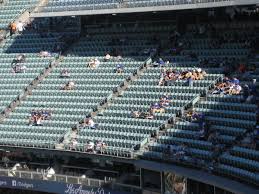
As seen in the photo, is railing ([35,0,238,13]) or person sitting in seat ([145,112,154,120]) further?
railing ([35,0,238,13])

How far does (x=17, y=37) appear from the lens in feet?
141

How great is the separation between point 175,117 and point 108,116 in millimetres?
3959

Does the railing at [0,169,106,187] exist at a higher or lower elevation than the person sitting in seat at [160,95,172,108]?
lower

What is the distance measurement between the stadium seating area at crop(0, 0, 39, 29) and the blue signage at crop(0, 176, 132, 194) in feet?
50.3

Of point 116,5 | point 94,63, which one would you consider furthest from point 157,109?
point 116,5

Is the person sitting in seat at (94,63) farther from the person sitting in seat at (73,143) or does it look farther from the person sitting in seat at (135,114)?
the person sitting in seat at (73,143)

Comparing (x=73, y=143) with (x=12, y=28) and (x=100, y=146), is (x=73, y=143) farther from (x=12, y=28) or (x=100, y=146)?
(x=12, y=28)

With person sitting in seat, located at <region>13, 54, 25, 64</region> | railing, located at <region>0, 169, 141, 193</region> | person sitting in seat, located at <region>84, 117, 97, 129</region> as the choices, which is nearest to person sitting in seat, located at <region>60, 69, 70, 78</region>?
person sitting in seat, located at <region>13, 54, 25, 64</region>

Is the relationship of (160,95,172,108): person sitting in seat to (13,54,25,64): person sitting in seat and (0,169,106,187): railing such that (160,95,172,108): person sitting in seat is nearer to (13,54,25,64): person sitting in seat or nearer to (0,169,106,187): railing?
(0,169,106,187): railing

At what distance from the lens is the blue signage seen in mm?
29831

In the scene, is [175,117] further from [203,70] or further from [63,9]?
[63,9]

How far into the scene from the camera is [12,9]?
46625mm

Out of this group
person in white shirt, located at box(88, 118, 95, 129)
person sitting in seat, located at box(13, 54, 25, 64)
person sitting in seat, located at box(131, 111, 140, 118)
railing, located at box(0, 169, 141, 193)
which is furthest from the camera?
person sitting in seat, located at box(13, 54, 25, 64)

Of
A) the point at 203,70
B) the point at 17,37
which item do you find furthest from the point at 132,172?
the point at 17,37
